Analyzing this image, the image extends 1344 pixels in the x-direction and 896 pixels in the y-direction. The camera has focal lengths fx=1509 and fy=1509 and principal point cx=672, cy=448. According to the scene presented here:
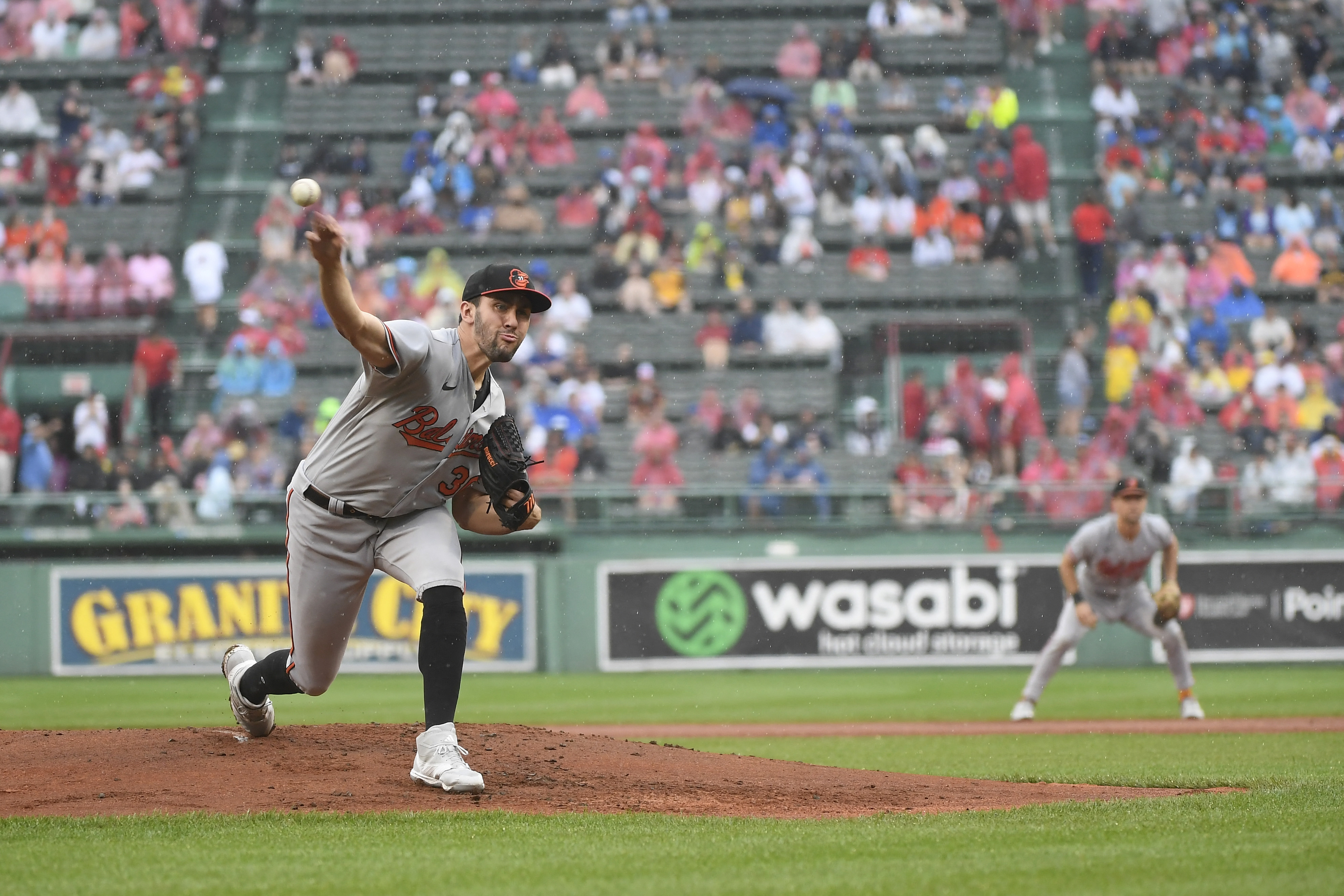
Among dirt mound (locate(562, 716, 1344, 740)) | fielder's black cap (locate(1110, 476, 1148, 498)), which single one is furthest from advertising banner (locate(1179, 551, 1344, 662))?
fielder's black cap (locate(1110, 476, 1148, 498))

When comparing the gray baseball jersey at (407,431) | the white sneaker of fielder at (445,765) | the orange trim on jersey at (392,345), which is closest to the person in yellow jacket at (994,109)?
the gray baseball jersey at (407,431)

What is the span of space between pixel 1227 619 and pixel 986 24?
480 inches

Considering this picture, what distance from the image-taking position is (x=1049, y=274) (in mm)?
20453

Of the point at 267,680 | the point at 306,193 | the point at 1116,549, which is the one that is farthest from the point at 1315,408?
the point at 306,193

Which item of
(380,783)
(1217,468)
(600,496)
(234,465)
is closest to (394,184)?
(234,465)

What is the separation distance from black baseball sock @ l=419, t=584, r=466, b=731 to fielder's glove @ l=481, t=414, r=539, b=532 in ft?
1.25

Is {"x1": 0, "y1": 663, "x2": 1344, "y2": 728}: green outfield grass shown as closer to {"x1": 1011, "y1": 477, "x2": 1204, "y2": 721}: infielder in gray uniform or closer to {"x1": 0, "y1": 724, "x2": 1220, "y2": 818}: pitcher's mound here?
{"x1": 1011, "y1": 477, "x2": 1204, "y2": 721}: infielder in gray uniform

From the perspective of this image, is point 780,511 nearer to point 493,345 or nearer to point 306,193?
point 493,345

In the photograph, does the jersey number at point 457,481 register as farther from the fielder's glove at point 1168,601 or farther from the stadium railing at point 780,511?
the stadium railing at point 780,511

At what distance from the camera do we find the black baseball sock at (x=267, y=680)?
6289 mm

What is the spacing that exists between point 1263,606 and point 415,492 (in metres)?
11.2

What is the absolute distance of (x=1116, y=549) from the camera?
10.5 metres

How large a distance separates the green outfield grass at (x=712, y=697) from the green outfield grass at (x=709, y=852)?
5.68 meters

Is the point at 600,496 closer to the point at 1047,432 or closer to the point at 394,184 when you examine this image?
the point at 1047,432
